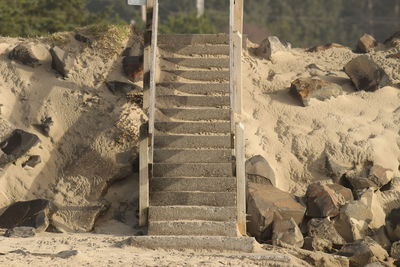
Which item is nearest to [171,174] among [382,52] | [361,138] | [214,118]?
[214,118]

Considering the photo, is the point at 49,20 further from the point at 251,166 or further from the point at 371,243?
the point at 371,243

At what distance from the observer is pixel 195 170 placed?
13.5 metres

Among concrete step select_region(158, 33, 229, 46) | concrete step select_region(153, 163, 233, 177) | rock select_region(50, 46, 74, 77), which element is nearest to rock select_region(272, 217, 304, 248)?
concrete step select_region(153, 163, 233, 177)

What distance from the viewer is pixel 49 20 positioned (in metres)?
29.7

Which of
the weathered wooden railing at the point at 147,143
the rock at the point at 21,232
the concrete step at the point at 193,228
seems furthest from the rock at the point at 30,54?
the concrete step at the point at 193,228

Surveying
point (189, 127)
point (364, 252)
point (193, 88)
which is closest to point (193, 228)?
point (189, 127)

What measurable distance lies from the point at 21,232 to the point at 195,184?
7.91ft

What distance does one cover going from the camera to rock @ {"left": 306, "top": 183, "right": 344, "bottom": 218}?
14.0 m

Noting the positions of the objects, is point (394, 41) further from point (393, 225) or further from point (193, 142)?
point (193, 142)

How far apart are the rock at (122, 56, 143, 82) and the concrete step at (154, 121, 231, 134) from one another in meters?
2.26

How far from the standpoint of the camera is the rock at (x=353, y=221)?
547 inches

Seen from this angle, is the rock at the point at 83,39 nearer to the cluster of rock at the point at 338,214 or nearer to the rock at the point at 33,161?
the rock at the point at 33,161

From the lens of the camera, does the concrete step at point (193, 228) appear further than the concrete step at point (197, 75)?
No

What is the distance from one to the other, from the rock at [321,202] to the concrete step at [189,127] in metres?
1.63
